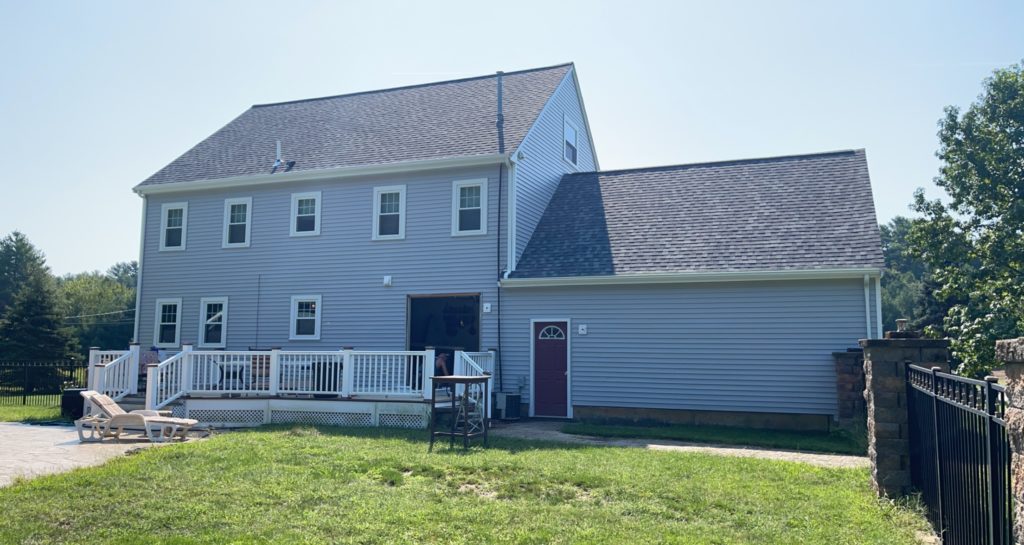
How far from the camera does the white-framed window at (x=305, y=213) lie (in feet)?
61.5

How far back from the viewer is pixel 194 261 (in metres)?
19.9

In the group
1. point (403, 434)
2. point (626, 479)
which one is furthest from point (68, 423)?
point (626, 479)

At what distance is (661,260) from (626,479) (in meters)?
8.32

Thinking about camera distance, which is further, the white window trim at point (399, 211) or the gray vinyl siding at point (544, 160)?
the white window trim at point (399, 211)

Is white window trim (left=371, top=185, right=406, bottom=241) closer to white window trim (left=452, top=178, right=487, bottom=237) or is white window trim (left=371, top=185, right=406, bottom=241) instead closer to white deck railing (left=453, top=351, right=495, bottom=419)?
white window trim (left=452, top=178, right=487, bottom=237)

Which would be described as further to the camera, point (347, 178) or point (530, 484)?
point (347, 178)

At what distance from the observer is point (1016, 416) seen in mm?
3445

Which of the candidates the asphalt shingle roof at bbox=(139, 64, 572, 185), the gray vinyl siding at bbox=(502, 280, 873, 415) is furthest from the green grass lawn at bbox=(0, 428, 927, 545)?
the asphalt shingle roof at bbox=(139, 64, 572, 185)

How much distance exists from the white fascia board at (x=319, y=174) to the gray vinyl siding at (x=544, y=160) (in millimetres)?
1134

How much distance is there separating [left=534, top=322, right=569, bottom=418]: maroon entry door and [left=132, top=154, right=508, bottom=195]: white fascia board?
3.89m

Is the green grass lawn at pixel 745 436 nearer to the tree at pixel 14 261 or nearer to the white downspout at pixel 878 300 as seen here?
the white downspout at pixel 878 300

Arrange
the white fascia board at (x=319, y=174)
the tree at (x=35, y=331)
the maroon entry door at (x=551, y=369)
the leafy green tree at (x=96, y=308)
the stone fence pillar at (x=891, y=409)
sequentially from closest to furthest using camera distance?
the stone fence pillar at (x=891, y=409) → the maroon entry door at (x=551, y=369) → the white fascia board at (x=319, y=174) → the tree at (x=35, y=331) → the leafy green tree at (x=96, y=308)

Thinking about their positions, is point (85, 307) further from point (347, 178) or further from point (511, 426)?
point (511, 426)

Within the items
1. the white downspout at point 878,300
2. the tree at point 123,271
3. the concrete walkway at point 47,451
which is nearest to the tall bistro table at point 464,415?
the concrete walkway at point 47,451
